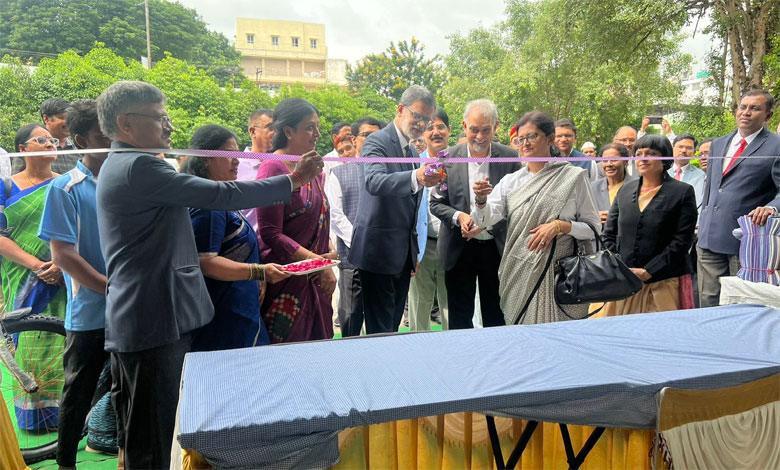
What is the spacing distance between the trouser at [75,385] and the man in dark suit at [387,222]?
4.56ft

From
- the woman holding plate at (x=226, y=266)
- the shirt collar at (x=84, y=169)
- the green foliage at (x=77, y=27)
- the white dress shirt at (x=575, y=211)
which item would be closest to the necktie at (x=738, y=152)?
the white dress shirt at (x=575, y=211)

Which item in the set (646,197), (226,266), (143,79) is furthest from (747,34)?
(143,79)

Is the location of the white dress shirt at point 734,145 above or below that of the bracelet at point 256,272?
above

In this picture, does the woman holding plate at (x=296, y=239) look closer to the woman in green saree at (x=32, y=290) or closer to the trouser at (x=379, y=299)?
the trouser at (x=379, y=299)

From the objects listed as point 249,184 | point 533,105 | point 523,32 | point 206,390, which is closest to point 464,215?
point 249,184

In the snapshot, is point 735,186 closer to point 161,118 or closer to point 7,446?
point 161,118

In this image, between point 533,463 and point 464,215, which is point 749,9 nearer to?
point 464,215

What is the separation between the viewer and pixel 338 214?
4.01 meters

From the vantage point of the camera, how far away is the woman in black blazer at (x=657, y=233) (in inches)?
121

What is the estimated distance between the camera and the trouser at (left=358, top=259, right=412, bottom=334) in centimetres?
309

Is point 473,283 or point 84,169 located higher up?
point 84,169

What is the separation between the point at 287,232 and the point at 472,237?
1208mm

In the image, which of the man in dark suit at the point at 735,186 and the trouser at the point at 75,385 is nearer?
the trouser at the point at 75,385

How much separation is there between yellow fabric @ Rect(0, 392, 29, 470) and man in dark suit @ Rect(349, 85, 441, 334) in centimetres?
174
